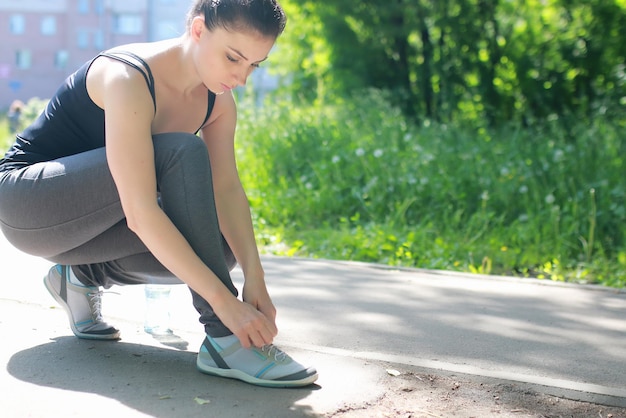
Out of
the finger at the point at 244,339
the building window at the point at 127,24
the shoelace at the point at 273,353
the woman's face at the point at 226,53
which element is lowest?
the shoelace at the point at 273,353

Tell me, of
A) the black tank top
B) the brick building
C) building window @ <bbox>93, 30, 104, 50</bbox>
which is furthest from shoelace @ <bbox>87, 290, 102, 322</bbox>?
the brick building

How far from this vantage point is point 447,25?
8984 millimetres

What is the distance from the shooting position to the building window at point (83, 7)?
1282 centimetres

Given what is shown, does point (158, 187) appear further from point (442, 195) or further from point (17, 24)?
point (17, 24)

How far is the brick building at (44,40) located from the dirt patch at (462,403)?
375 inches


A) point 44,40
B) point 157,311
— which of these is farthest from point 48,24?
point 157,311

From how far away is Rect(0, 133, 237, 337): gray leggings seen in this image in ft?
7.47

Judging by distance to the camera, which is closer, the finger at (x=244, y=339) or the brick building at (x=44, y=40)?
the finger at (x=244, y=339)

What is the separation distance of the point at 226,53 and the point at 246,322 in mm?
749

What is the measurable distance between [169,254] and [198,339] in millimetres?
682

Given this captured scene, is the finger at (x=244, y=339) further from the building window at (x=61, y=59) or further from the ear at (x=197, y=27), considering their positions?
the building window at (x=61, y=59)

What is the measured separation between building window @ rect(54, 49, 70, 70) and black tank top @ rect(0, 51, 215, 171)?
11.3m

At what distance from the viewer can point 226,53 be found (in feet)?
7.63

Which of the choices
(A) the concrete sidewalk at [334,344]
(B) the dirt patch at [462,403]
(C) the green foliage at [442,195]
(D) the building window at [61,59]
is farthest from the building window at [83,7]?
(B) the dirt patch at [462,403]
